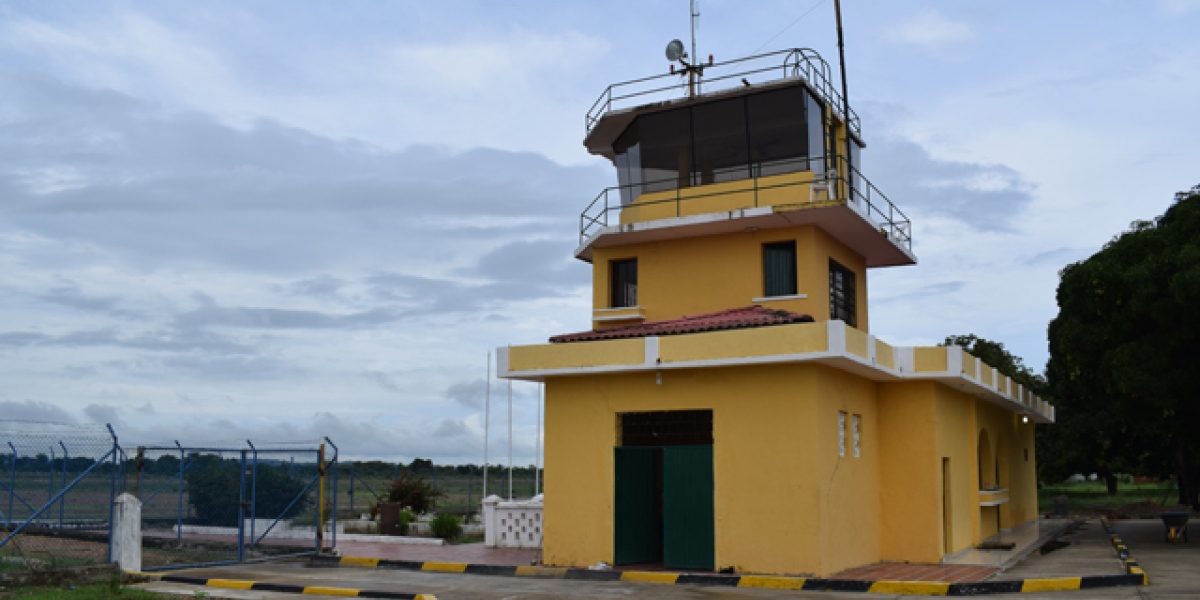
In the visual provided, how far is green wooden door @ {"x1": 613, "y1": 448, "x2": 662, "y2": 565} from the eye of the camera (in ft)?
60.5

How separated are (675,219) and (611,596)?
9954mm

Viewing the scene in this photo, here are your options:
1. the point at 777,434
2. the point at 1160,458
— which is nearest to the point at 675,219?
the point at 777,434

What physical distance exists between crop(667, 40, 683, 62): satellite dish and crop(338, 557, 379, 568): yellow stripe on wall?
13605mm

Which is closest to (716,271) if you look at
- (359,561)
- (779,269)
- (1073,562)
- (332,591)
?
(779,269)

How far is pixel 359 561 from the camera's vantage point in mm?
20203

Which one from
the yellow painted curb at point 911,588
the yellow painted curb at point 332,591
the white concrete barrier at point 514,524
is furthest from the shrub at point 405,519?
the yellow painted curb at point 911,588

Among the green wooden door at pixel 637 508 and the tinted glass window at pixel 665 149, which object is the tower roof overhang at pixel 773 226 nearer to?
the tinted glass window at pixel 665 149

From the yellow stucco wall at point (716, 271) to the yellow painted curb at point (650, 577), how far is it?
23.1 ft

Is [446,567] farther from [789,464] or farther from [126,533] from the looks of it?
[789,464]

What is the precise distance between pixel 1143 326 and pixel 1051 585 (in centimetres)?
1004

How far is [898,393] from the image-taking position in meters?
20.1

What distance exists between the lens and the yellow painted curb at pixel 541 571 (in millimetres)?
17906

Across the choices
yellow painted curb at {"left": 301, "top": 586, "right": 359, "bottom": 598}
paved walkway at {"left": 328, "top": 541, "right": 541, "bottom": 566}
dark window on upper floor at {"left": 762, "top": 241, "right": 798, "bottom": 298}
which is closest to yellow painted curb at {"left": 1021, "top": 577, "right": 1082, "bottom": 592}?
dark window on upper floor at {"left": 762, "top": 241, "right": 798, "bottom": 298}

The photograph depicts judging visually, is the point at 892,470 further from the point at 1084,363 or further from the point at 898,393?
the point at 1084,363
